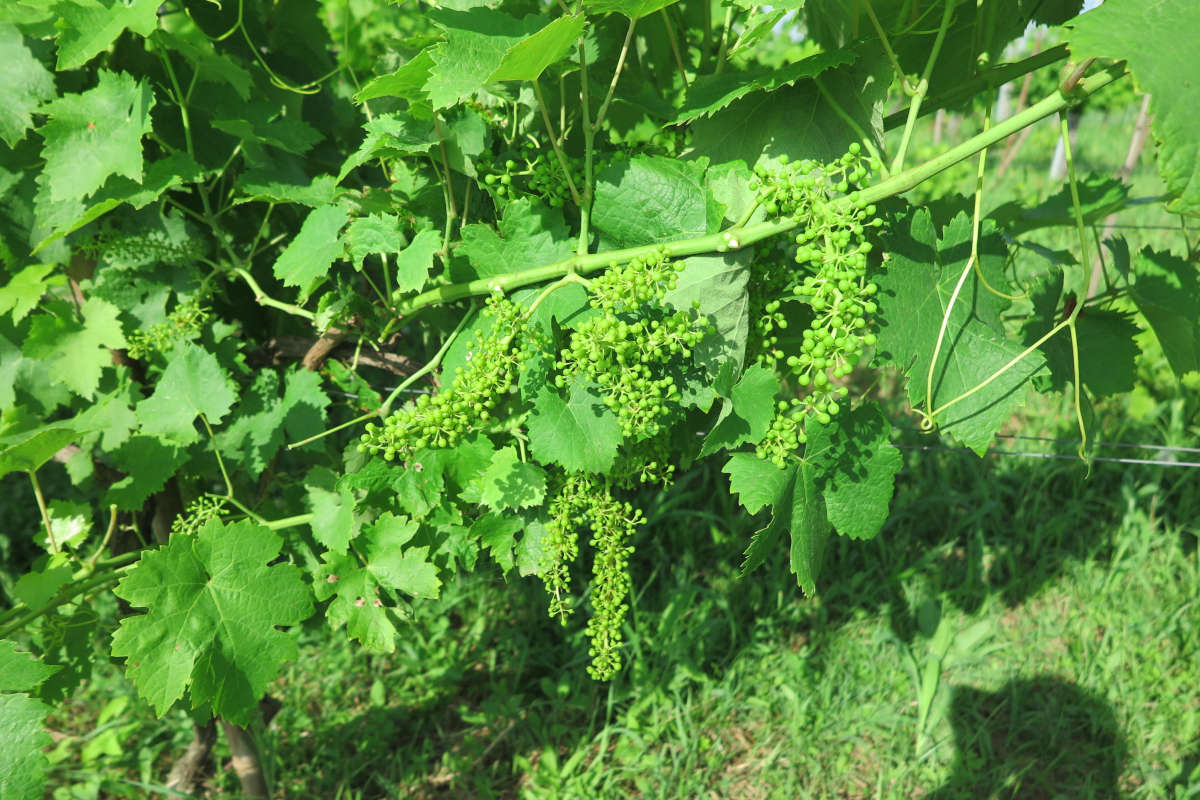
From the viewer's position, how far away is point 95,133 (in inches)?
72.2

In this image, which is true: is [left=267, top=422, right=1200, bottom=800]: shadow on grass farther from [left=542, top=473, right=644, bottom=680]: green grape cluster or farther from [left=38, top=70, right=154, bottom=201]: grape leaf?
[left=38, top=70, right=154, bottom=201]: grape leaf

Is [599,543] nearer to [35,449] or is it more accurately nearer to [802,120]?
[802,120]

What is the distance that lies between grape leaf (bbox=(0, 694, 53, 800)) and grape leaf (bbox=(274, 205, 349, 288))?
955mm

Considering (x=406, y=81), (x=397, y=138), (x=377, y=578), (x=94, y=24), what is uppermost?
(x=94, y=24)

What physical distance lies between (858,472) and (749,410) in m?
0.27

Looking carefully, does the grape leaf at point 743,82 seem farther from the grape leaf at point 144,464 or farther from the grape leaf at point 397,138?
the grape leaf at point 144,464

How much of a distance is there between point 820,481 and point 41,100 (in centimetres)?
196

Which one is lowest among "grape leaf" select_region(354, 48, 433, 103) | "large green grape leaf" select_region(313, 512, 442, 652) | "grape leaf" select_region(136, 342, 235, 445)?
"large green grape leaf" select_region(313, 512, 442, 652)

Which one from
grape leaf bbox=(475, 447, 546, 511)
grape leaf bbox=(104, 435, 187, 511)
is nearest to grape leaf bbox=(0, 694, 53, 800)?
grape leaf bbox=(104, 435, 187, 511)

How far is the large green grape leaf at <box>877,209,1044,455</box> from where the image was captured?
148cm

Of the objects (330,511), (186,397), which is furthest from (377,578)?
(186,397)

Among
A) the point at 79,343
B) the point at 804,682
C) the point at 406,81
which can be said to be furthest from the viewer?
the point at 804,682

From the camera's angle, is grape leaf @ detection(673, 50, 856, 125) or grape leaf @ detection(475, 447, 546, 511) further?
grape leaf @ detection(475, 447, 546, 511)

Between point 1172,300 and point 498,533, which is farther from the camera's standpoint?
point 1172,300
